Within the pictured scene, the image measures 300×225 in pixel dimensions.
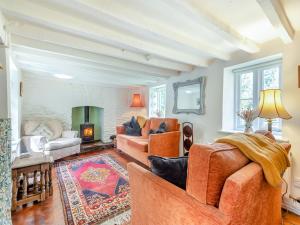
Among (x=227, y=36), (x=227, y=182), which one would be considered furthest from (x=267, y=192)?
(x=227, y=36)

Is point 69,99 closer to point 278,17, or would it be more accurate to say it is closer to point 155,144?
point 155,144

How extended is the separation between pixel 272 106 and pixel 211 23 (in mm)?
1152

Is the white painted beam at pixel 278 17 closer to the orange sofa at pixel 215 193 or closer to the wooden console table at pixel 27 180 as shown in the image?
the orange sofa at pixel 215 193

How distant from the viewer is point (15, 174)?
1.83 meters

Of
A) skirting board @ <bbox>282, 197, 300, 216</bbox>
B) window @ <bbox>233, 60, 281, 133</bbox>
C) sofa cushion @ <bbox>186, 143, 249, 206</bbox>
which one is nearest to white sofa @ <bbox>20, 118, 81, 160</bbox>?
sofa cushion @ <bbox>186, 143, 249, 206</bbox>

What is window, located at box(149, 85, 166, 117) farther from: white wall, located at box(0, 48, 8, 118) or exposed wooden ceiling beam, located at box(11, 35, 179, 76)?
white wall, located at box(0, 48, 8, 118)

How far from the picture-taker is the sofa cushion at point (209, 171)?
0.85 meters

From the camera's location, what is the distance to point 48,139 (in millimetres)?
3902

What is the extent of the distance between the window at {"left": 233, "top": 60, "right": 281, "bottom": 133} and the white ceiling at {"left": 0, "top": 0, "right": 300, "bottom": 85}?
1.17 feet

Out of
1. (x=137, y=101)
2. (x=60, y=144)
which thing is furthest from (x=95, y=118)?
(x=60, y=144)

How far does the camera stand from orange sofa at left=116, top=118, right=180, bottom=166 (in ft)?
10.2

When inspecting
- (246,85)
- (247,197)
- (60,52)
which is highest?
(60,52)

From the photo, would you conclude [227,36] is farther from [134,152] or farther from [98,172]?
[98,172]

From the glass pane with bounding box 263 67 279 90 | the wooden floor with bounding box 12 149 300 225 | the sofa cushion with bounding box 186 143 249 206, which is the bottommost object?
the wooden floor with bounding box 12 149 300 225
